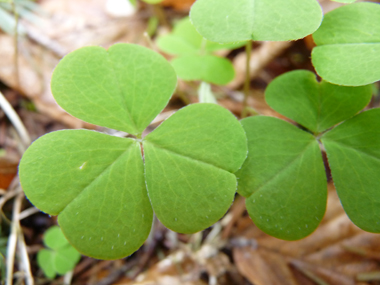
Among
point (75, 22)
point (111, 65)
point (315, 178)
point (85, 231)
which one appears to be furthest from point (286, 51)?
point (85, 231)

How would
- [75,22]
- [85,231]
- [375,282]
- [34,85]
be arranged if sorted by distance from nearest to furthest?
[85,231] < [375,282] < [34,85] < [75,22]

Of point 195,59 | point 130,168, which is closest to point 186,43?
point 195,59

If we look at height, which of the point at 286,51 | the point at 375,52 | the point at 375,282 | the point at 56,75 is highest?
the point at 56,75

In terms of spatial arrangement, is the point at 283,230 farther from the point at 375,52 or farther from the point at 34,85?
the point at 34,85

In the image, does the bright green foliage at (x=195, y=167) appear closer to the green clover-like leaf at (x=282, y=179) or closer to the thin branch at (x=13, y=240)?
the green clover-like leaf at (x=282, y=179)

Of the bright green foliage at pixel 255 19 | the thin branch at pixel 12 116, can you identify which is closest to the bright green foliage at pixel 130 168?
the bright green foliage at pixel 255 19

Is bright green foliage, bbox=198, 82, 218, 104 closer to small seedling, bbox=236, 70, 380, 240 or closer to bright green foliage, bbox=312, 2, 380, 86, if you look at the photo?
small seedling, bbox=236, 70, 380, 240
